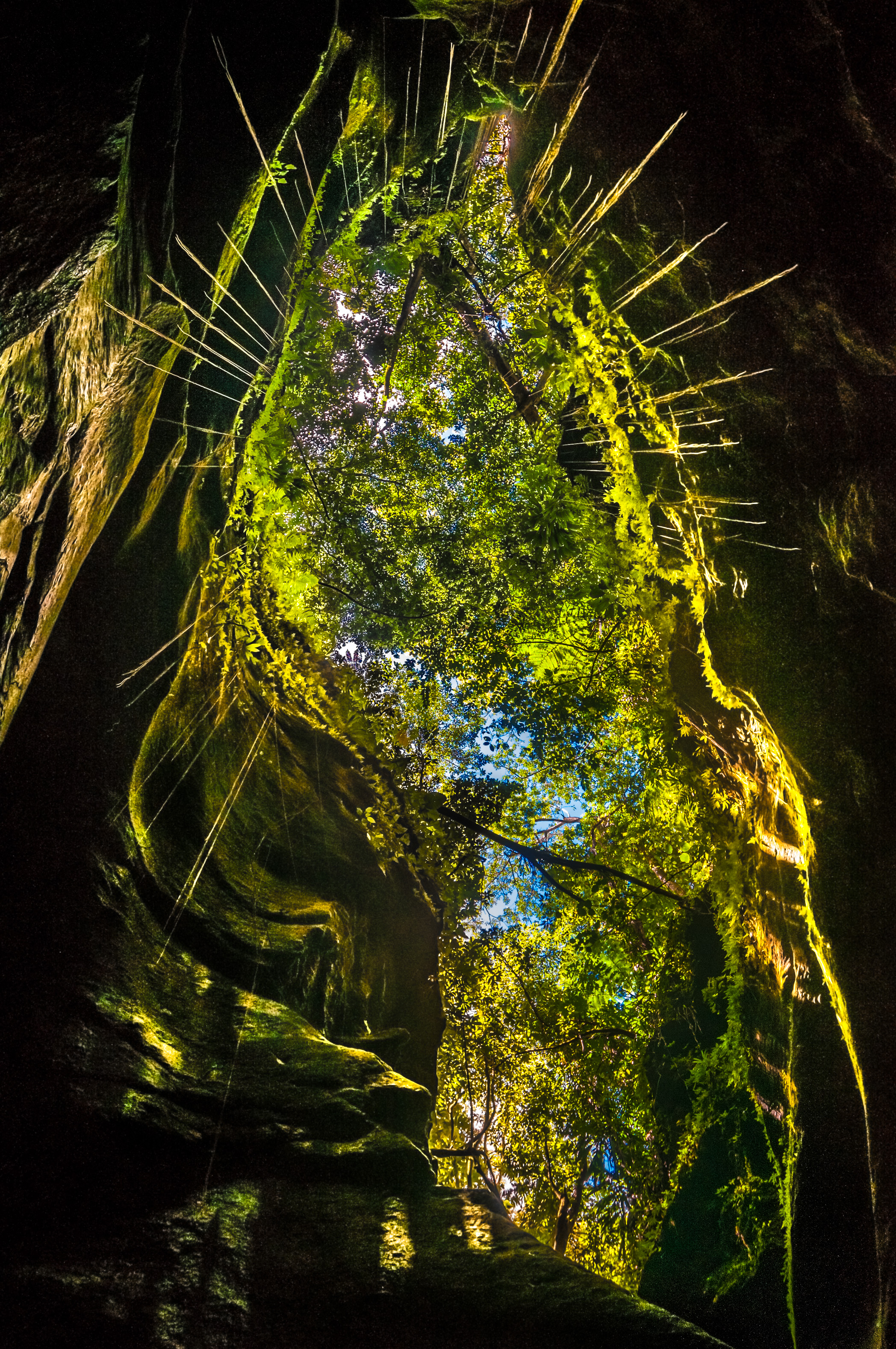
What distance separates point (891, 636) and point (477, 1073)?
21.5 ft

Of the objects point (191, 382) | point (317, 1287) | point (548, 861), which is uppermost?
point (191, 382)

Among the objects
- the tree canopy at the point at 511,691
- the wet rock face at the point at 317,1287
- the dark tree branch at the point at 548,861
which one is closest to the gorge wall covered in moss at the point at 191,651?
the wet rock face at the point at 317,1287

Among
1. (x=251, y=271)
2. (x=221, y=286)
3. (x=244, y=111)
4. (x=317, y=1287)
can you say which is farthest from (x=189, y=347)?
(x=317, y=1287)

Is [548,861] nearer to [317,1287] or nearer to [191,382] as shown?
[317,1287]

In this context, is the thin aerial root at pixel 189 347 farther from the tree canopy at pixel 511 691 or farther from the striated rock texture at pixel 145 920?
the tree canopy at pixel 511 691

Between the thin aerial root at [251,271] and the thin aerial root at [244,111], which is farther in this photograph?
the thin aerial root at [251,271]

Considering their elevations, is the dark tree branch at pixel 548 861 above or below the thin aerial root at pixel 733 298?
below

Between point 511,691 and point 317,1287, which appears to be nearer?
point 317,1287

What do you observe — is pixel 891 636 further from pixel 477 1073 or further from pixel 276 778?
pixel 477 1073

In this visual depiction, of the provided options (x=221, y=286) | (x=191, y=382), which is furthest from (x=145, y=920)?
(x=221, y=286)

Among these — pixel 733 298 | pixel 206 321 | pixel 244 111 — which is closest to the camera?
pixel 244 111

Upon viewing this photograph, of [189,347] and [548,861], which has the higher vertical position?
[189,347]

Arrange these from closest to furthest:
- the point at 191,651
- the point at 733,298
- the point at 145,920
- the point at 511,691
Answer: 1. the point at 733,298
2. the point at 145,920
3. the point at 191,651
4. the point at 511,691

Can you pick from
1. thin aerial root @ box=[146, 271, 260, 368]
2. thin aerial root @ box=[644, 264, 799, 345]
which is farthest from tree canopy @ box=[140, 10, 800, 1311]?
thin aerial root @ box=[644, 264, 799, 345]
